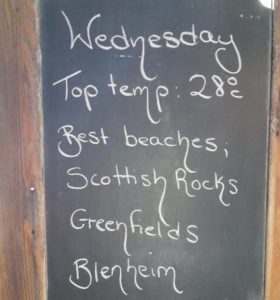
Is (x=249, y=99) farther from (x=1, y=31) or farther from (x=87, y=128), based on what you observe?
(x=1, y=31)

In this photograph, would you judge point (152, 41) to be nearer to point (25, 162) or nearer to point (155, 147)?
point (155, 147)

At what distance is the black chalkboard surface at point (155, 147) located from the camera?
113 centimetres

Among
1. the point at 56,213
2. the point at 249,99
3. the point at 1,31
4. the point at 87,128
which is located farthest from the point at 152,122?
the point at 1,31

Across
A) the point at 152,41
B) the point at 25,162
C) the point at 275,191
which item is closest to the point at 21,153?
the point at 25,162

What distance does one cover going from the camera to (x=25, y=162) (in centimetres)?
119

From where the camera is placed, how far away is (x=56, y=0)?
1.12 meters

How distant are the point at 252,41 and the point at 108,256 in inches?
34.5

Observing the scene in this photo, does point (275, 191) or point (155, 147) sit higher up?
point (155, 147)

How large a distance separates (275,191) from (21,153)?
895mm

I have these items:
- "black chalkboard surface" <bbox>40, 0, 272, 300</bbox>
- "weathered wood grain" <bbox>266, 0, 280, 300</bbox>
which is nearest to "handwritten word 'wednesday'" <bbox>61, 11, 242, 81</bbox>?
"black chalkboard surface" <bbox>40, 0, 272, 300</bbox>

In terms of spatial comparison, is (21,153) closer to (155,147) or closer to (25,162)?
(25,162)

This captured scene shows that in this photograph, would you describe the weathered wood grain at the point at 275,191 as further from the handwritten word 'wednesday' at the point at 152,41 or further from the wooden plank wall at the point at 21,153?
the wooden plank wall at the point at 21,153

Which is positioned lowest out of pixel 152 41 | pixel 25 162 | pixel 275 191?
pixel 275 191

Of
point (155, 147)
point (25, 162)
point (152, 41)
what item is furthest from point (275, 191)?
point (25, 162)
